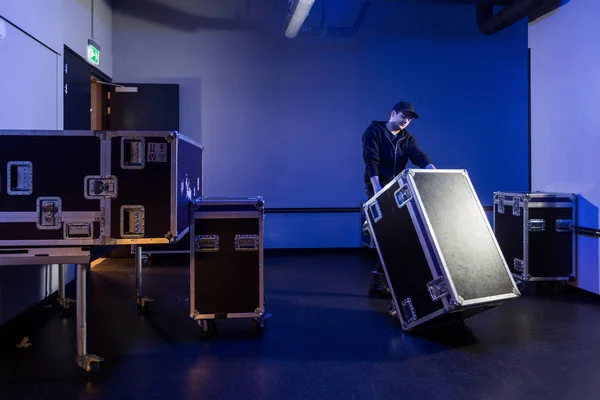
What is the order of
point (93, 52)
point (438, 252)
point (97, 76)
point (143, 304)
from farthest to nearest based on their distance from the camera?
point (97, 76)
point (93, 52)
point (143, 304)
point (438, 252)

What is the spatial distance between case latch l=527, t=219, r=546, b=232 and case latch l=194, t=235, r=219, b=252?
2.95 m

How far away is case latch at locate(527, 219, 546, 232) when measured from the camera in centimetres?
397

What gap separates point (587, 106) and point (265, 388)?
3.70m

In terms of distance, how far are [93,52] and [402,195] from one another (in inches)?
160

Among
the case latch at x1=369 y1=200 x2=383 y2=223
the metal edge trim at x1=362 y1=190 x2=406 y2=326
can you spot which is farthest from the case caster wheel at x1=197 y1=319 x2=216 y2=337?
the case latch at x1=369 y1=200 x2=383 y2=223

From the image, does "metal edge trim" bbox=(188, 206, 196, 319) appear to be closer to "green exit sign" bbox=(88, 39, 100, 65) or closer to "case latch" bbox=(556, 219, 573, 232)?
"green exit sign" bbox=(88, 39, 100, 65)

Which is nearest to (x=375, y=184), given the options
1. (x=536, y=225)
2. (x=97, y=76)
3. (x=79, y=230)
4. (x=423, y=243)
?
(x=423, y=243)

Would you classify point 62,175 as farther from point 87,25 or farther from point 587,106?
point 587,106

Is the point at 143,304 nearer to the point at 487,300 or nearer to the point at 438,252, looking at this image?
the point at 438,252

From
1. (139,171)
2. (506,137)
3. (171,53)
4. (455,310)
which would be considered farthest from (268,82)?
(455,310)

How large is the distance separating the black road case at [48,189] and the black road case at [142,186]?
3.1 inches

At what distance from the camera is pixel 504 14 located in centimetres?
503

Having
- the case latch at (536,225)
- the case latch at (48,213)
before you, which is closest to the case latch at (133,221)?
the case latch at (48,213)

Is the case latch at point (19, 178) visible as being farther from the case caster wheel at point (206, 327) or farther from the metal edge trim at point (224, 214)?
the case caster wheel at point (206, 327)
